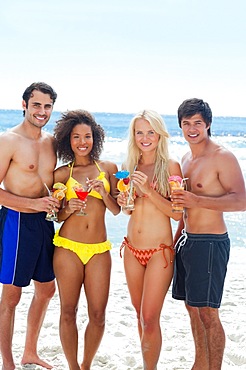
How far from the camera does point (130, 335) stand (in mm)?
6039

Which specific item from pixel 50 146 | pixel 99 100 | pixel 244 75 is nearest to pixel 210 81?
pixel 244 75

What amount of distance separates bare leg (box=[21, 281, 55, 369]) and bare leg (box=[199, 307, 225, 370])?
1.66m

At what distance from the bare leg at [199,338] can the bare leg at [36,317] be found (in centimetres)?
146

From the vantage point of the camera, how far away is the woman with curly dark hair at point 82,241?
458cm

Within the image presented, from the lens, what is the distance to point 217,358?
171 inches

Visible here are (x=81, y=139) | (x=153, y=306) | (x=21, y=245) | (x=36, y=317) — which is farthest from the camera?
(x=36, y=317)

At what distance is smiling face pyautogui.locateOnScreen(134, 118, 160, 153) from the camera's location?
15.2 feet

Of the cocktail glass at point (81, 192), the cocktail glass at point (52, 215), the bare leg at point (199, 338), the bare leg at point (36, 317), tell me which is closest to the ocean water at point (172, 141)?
the cocktail glass at point (81, 192)

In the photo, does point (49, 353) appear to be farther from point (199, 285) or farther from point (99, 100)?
point (99, 100)

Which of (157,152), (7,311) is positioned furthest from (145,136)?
(7,311)

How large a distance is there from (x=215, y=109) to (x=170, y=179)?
4477cm

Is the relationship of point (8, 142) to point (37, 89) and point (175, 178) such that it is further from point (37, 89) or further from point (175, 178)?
point (175, 178)

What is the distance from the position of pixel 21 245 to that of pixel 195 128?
6.54ft

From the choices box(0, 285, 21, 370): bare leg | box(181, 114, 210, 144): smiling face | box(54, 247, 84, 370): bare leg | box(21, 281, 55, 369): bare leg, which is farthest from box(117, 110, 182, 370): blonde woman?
box(0, 285, 21, 370): bare leg
